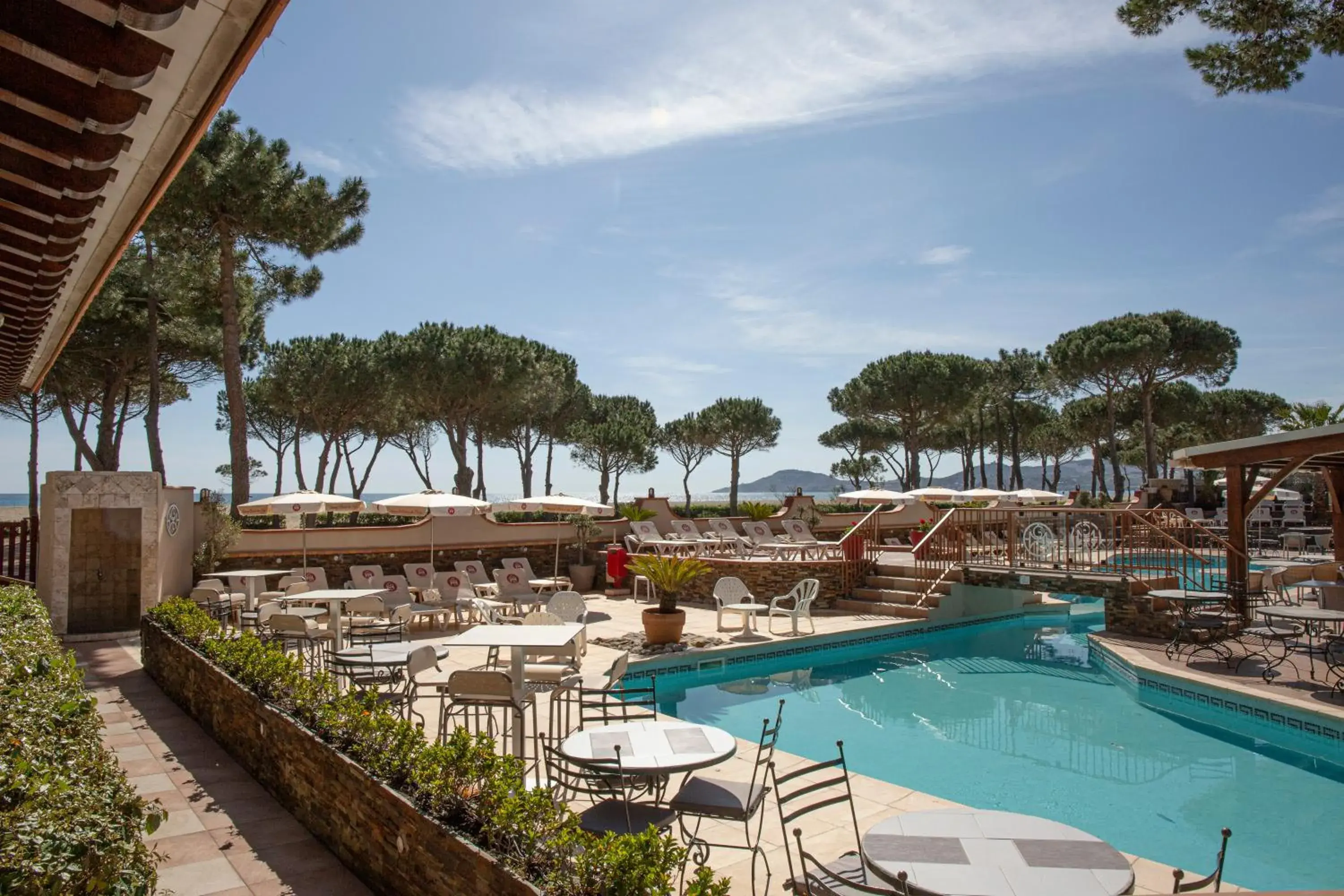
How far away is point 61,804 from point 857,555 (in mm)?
13308

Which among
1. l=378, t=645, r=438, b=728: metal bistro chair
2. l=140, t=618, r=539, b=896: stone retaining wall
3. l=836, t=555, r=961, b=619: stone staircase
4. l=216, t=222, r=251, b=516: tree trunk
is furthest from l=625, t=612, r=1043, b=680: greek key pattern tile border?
l=216, t=222, r=251, b=516: tree trunk

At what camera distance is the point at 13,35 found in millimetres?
1820

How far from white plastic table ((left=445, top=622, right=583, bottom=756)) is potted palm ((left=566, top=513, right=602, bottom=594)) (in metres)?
10.1

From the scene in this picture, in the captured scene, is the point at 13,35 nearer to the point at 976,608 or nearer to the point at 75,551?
the point at 75,551

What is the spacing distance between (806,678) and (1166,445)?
118ft

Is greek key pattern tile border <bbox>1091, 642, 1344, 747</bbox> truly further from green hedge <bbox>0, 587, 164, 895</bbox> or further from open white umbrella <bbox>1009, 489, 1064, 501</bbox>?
open white umbrella <bbox>1009, 489, 1064, 501</bbox>

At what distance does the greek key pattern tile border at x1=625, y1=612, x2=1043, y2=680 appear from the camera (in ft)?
33.6

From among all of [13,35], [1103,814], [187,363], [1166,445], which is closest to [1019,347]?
[1166,445]

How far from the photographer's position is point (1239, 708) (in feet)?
27.0

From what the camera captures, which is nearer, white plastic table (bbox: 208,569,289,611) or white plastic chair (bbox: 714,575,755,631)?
white plastic table (bbox: 208,569,289,611)

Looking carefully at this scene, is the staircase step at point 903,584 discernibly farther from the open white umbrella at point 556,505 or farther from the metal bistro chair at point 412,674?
the metal bistro chair at point 412,674

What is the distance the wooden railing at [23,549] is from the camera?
1165 cm

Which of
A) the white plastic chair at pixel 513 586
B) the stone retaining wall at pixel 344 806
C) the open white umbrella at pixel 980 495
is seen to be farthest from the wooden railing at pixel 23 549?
the open white umbrella at pixel 980 495

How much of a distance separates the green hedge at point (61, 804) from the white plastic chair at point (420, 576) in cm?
926
